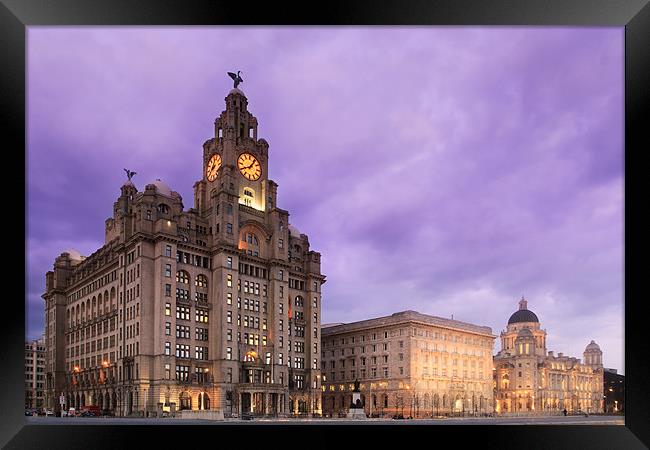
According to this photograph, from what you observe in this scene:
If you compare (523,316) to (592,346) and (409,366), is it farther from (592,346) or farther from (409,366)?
(409,366)

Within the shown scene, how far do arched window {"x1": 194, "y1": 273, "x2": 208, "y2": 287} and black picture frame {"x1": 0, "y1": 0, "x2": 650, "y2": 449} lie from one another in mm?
68729

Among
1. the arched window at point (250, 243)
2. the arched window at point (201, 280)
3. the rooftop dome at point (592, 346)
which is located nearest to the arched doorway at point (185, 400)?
the arched window at point (201, 280)

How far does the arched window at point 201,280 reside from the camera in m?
83.6

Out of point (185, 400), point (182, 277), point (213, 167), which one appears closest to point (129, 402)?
point (185, 400)

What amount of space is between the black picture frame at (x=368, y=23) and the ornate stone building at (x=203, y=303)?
206 ft

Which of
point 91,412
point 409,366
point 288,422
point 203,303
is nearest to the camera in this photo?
point 288,422

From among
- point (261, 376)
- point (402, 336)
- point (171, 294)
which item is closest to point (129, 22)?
point (171, 294)

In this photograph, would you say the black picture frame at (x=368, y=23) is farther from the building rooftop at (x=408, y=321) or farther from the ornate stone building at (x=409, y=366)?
the building rooftop at (x=408, y=321)

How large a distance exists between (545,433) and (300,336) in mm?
81053

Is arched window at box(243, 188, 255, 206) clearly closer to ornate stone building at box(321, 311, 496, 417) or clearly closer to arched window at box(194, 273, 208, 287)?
arched window at box(194, 273, 208, 287)

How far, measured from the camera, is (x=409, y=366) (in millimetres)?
98938

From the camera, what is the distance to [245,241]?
90000 millimetres

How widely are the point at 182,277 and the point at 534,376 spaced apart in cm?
9243

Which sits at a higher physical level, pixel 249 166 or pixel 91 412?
pixel 249 166
